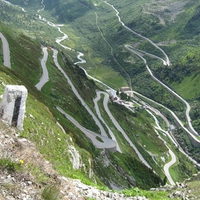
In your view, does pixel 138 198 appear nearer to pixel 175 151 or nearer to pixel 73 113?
pixel 73 113

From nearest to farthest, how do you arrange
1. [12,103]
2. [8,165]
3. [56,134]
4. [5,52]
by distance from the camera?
[8,165]
[12,103]
[56,134]
[5,52]

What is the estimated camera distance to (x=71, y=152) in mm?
40781

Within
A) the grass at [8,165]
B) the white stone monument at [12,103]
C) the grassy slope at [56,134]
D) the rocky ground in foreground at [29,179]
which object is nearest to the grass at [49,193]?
the rocky ground in foreground at [29,179]

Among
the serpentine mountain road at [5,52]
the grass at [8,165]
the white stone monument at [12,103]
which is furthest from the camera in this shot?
the serpentine mountain road at [5,52]

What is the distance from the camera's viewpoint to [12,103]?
22734mm

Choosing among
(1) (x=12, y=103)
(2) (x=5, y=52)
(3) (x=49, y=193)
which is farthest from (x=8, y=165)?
(2) (x=5, y=52)

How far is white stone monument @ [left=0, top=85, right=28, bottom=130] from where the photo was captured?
22.4m

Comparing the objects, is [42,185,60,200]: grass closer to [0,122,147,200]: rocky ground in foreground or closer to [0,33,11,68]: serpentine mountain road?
[0,122,147,200]: rocky ground in foreground

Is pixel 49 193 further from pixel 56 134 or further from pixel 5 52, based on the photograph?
pixel 5 52

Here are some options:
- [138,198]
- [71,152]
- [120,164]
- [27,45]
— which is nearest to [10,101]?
[138,198]

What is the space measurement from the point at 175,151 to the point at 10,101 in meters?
186

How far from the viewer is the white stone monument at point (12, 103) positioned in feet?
73.6

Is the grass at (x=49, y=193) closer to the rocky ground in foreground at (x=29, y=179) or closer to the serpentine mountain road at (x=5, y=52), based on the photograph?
the rocky ground in foreground at (x=29, y=179)

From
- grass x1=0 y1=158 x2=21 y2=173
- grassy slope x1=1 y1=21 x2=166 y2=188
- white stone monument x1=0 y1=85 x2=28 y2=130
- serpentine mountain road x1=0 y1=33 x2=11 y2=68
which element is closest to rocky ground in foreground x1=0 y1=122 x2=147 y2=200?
grass x1=0 y1=158 x2=21 y2=173
